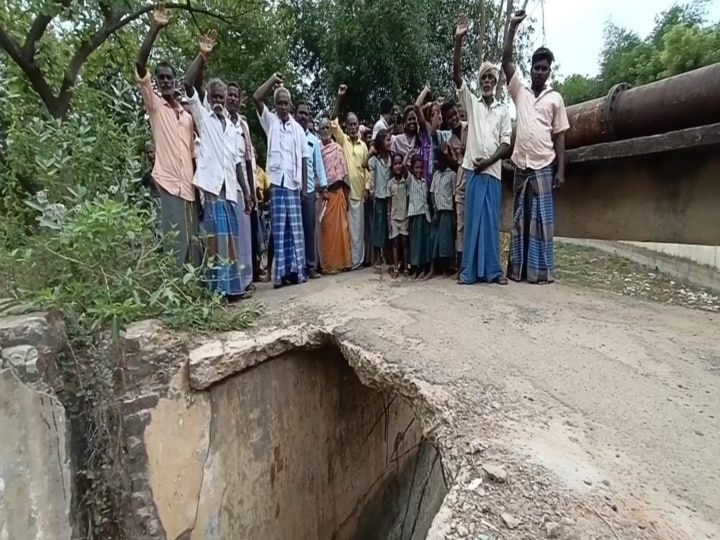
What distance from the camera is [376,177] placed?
194 inches

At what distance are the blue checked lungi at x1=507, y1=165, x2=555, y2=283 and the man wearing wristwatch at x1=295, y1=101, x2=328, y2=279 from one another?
71.9 inches

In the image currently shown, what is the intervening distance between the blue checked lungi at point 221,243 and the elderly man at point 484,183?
6.02ft

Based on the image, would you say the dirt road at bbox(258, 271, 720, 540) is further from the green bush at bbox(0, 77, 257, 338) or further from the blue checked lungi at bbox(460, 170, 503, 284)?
the green bush at bbox(0, 77, 257, 338)

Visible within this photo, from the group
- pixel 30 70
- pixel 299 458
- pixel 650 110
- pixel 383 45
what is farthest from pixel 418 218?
pixel 383 45

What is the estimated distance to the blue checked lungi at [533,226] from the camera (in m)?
3.88

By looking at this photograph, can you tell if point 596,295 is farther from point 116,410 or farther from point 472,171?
point 116,410

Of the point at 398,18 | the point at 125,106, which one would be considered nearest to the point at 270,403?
the point at 125,106

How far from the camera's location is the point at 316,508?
3.54 metres

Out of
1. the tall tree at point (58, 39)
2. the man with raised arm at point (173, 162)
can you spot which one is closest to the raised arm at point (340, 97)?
the man with raised arm at point (173, 162)

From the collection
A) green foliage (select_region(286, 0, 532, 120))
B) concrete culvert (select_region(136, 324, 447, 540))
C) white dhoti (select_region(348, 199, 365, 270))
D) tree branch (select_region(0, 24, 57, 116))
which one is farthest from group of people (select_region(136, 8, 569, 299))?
green foliage (select_region(286, 0, 532, 120))

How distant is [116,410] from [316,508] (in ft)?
5.62

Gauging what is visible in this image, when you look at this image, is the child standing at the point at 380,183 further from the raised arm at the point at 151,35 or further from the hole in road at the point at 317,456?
the raised arm at the point at 151,35

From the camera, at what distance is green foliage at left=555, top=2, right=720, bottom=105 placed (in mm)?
8297

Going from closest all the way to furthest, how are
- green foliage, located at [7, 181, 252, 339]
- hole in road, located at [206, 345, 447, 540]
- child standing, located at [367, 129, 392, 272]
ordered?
green foliage, located at [7, 181, 252, 339]
hole in road, located at [206, 345, 447, 540]
child standing, located at [367, 129, 392, 272]
